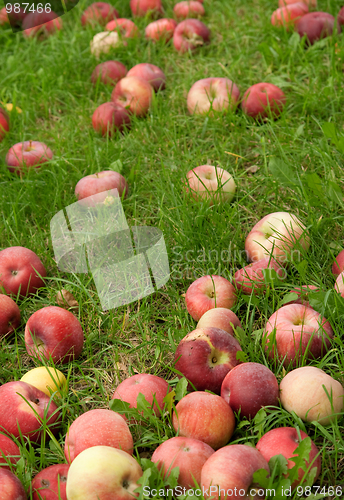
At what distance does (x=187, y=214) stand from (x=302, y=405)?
4.53ft

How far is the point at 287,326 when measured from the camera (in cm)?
224

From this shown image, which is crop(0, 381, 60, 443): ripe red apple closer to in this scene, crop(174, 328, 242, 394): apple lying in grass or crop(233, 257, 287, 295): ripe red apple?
crop(174, 328, 242, 394): apple lying in grass

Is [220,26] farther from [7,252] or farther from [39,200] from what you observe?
[7,252]

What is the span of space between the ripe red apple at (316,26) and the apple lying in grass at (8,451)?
397cm

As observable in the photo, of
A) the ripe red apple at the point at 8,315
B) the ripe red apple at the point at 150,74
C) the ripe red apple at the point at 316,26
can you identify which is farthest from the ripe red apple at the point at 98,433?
the ripe red apple at the point at 316,26

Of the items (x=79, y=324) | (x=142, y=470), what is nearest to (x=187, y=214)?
(x=79, y=324)

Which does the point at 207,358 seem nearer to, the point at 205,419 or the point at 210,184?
the point at 205,419

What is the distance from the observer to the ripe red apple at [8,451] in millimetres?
1951

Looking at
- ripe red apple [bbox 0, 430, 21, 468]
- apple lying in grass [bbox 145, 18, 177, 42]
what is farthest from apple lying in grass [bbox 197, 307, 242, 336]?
apple lying in grass [bbox 145, 18, 177, 42]

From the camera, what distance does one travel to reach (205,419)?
1.91 meters

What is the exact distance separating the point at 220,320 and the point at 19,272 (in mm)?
1269

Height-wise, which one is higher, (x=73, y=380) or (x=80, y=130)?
(x=80, y=130)

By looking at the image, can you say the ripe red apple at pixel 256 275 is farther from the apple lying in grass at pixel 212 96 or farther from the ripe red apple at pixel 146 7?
the ripe red apple at pixel 146 7

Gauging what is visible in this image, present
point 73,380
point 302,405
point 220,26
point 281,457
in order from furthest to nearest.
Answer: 1. point 220,26
2. point 73,380
3. point 302,405
4. point 281,457
